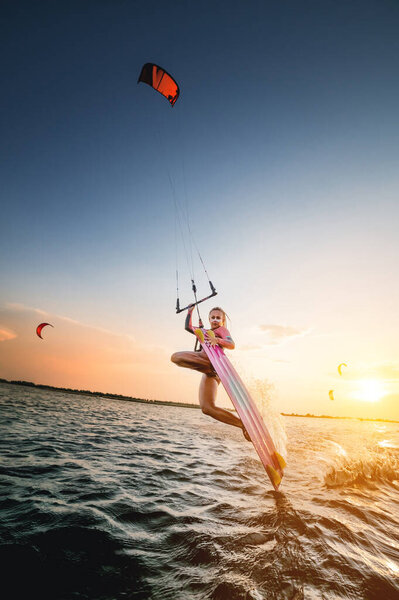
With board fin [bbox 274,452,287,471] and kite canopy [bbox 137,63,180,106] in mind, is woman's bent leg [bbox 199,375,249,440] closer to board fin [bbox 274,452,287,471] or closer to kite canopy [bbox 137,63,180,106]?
board fin [bbox 274,452,287,471]

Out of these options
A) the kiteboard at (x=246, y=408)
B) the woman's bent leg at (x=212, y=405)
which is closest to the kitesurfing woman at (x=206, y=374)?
the woman's bent leg at (x=212, y=405)

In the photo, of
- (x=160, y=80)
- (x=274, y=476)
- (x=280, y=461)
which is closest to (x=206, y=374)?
(x=280, y=461)

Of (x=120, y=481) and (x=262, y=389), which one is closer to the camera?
(x=120, y=481)

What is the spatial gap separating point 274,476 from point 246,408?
58.3 inches

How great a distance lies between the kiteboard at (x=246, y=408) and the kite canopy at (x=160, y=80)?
10.0 metres

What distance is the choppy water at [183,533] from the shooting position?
2.51 meters

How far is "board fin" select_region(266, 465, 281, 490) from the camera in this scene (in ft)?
17.4

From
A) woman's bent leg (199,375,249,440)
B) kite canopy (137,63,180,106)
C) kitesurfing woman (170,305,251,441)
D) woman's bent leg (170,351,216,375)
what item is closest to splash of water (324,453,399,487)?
woman's bent leg (199,375,249,440)

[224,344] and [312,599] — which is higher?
[224,344]

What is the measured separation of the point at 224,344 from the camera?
7.24 m

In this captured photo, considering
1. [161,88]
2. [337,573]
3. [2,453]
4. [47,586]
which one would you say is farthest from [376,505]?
[161,88]

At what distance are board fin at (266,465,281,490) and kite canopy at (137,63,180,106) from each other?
1286cm

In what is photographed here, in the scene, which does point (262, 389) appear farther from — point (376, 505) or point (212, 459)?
point (376, 505)

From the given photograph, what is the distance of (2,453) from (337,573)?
291 inches
